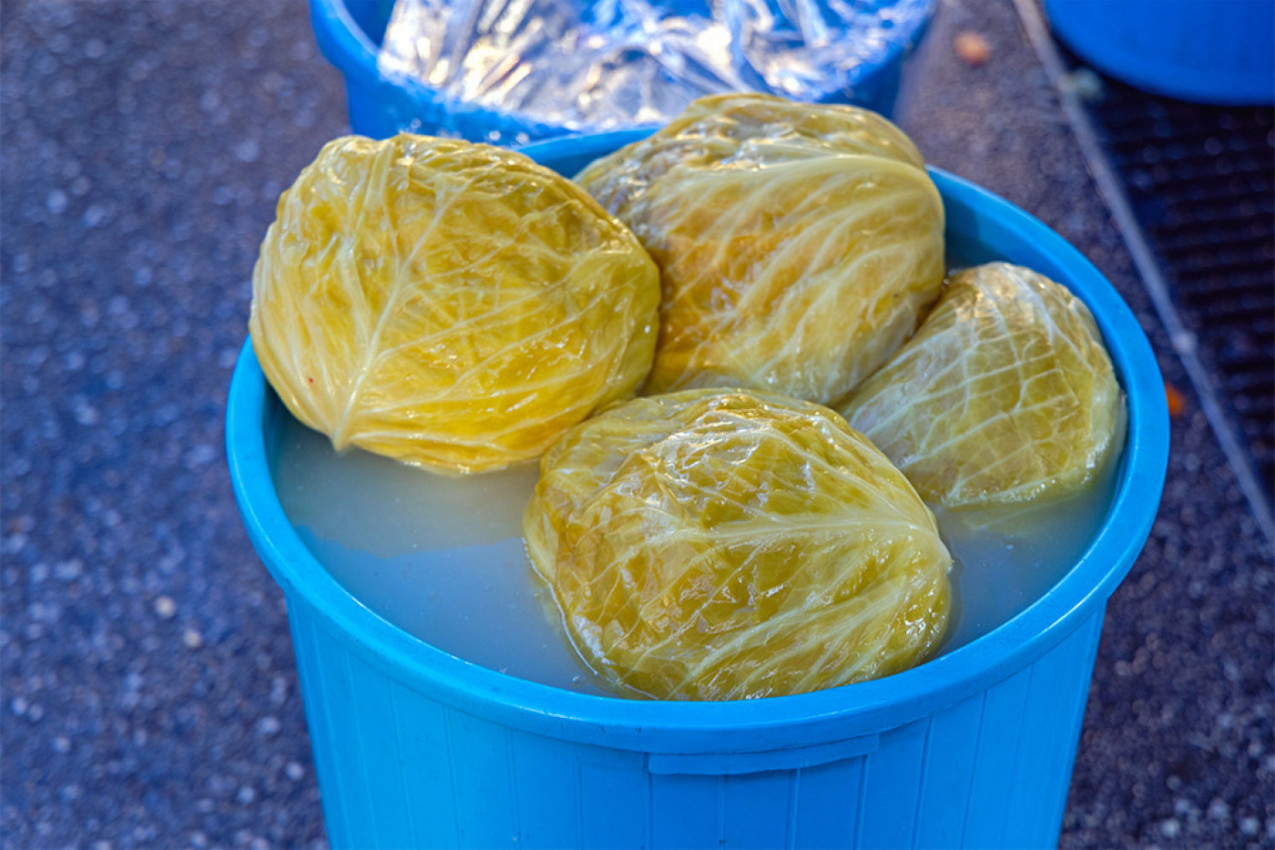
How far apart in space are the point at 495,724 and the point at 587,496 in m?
0.24

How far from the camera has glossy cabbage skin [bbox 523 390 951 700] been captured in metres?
1.10

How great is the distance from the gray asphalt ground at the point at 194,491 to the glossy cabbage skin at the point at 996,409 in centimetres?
98

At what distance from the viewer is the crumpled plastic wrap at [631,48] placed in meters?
2.20

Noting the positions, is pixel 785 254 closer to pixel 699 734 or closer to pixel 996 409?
pixel 996 409

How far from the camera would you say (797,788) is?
109cm

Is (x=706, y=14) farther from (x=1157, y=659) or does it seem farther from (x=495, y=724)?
(x=495, y=724)

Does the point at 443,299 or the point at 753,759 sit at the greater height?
the point at 443,299

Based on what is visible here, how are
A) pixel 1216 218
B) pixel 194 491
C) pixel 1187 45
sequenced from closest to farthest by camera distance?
pixel 194 491 < pixel 1216 218 < pixel 1187 45

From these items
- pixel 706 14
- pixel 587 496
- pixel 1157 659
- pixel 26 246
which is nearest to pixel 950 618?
pixel 587 496

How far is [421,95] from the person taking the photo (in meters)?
1.90

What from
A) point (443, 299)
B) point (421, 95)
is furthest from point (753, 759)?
point (421, 95)

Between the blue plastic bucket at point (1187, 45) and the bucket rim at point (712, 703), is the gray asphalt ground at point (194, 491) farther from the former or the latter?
the bucket rim at point (712, 703)

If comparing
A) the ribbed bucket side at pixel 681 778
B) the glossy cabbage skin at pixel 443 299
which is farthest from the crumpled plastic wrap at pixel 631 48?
the ribbed bucket side at pixel 681 778

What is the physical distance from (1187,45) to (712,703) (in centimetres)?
294
